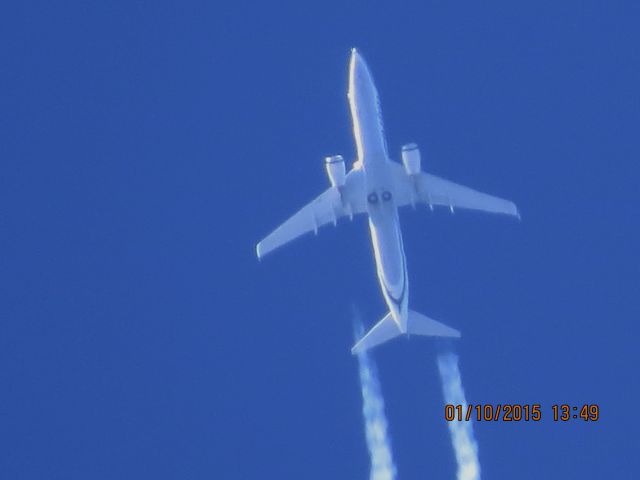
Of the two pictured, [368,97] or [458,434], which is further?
[458,434]

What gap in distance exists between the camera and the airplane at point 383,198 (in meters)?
87.6

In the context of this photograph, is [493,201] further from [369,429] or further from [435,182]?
[369,429]

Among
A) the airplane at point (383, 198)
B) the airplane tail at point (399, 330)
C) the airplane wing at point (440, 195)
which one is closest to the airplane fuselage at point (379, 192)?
the airplane at point (383, 198)

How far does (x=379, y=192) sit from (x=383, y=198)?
0.38m

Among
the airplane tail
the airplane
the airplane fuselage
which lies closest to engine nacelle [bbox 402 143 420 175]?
the airplane

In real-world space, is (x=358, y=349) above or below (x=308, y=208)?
below

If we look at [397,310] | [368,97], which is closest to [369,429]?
[397,310]

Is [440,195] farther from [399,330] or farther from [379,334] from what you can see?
[379,334]

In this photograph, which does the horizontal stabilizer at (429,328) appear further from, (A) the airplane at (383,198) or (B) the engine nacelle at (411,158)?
(B) the engine nacelle at (411,158)

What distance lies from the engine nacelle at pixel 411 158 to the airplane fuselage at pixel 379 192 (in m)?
1.41

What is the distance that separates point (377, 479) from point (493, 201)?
16434mm

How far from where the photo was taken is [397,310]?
88.0 meters

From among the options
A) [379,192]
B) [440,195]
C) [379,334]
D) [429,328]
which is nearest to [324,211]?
[379,192]

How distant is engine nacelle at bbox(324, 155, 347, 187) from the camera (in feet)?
286
